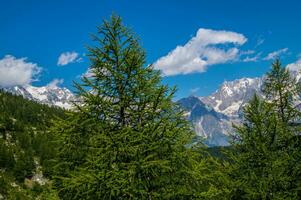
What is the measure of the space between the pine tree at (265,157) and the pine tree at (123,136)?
18.5 feet

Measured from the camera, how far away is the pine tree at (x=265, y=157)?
1767cm

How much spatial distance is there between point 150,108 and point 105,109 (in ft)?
5.22

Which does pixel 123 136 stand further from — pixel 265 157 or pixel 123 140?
pixel 265 157

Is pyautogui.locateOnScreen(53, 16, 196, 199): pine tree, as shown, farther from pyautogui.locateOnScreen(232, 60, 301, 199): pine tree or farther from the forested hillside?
the forested hillside

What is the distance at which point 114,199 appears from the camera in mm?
12609

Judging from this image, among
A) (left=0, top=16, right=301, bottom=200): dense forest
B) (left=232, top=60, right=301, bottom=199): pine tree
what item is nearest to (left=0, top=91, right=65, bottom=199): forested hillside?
(left=232, top=60, right=301, bottom=199): pine tree

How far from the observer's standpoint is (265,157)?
18.3 meters

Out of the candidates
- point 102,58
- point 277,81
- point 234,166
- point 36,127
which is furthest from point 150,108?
point 36,127

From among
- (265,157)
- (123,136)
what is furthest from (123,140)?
(265,157)

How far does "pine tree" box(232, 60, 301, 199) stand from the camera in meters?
17.7

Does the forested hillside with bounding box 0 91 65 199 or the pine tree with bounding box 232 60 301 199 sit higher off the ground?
the forested hillside with bounding box 0 91 65 199

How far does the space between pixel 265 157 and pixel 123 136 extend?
8.62m

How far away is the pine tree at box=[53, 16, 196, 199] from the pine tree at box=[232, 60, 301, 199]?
5.62 m

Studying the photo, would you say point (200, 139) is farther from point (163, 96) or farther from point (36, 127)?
point (36, 127)
